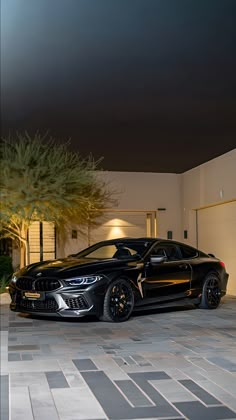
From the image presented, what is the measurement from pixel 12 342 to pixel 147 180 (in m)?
7.63

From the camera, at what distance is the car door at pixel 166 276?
771 centimetres

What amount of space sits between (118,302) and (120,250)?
1055mm

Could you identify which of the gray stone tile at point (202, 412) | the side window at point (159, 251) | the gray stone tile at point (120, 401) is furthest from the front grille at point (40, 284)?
the gray stone tile at point (202, 412)

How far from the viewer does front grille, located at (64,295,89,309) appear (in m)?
6.98

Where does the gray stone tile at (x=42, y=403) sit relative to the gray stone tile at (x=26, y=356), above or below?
below

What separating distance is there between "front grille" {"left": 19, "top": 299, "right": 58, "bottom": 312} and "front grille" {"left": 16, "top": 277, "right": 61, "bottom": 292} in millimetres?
148

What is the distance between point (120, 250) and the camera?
812 cm

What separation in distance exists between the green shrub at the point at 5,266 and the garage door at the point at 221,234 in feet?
13.6

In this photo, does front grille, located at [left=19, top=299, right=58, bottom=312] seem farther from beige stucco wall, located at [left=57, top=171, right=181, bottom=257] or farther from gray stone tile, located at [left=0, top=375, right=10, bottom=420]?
beige stucco wall, located at [left=57, top=171, right=181, bottom=257]

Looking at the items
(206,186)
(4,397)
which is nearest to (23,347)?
(4,397)

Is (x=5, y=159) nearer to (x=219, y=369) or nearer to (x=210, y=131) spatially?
(x=219, y=369)

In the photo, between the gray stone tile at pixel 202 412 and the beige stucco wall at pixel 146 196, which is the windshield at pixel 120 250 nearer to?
the beige stucco wall at pixel 146 196

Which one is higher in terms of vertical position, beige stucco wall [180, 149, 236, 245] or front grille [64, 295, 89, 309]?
beige stucco wall [180, 149, 236, 245]

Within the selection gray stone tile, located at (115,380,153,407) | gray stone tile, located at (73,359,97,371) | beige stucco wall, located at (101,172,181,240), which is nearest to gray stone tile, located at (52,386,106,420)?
gray stone tile, located at (115,380,153,407)
